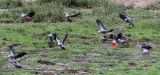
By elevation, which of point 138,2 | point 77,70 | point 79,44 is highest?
point 77,70

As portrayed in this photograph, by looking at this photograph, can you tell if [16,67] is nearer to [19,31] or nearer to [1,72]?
[1,72]

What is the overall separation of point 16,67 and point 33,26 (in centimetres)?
385

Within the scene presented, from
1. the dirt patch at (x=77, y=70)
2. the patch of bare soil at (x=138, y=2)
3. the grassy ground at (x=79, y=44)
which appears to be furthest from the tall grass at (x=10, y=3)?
the dirt patch at (x=77, y=70)

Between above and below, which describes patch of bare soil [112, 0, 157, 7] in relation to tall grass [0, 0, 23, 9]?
below

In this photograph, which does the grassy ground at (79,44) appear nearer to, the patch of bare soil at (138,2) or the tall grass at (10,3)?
the tall grass at (10,3)

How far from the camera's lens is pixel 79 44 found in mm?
9125

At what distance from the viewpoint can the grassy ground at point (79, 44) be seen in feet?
23.2

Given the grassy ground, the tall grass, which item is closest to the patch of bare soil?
the grassy ground

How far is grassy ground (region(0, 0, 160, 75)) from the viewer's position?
23.2 ft

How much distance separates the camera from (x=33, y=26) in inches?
417

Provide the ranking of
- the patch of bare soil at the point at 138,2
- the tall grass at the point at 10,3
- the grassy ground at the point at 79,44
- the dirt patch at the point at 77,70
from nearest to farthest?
1. the dirt patch at the point at 77,70
2. the grassy ground at the point at 79,44
3. the tall grass at the point at 10,3
4. the patch of bare soil at the point at 138,2

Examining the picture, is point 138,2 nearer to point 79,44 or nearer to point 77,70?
point 79,44

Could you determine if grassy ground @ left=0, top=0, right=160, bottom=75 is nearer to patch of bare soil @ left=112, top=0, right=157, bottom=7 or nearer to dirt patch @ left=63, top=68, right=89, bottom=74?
dirt patch @ left=63, top=68, right=89, bottom=74

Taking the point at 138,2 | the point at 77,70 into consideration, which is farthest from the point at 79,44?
the point at 138,2
